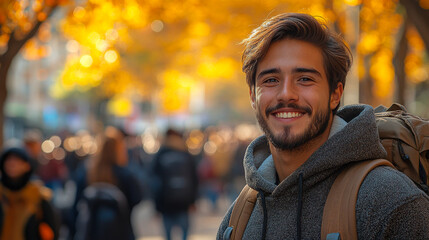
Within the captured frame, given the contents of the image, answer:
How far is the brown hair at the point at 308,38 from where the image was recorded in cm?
254

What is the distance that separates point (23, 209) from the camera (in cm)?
632

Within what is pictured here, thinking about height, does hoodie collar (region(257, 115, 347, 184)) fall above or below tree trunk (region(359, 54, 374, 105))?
below

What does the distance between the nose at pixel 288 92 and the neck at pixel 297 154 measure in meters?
0.18

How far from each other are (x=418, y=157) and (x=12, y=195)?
16.0 ft

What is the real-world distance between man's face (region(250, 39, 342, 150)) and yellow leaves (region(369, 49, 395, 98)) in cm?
1326

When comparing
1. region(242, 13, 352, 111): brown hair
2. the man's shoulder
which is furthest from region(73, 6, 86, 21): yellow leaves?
the man's shoulder

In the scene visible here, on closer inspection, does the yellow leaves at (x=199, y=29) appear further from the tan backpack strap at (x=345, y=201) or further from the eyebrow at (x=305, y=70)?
the tan backpack strap at (x=345, y=201)

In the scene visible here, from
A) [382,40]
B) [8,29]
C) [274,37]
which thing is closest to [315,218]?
[274,37]

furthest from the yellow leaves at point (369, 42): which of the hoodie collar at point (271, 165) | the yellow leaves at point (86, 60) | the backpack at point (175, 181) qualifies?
the hoodie collar at point (271, 165)

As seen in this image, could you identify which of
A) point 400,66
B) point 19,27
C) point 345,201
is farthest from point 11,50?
point 400,66

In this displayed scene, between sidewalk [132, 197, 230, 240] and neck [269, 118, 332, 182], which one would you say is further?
sidewalk [132, 197, 230, 240]

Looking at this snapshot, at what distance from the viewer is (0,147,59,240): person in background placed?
20.5 ft

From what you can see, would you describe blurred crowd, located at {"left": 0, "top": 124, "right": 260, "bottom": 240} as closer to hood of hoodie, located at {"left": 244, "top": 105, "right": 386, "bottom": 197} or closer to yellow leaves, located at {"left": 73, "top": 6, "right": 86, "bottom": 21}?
yellow leaves, located at {"left": 73, "top": 6, "right": 86, "bottom": 21}

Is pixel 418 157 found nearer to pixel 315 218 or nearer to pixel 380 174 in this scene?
pixel 380 174
